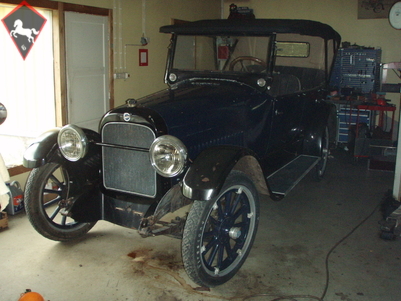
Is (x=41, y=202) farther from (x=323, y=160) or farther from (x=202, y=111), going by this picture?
(x=323, y=160)

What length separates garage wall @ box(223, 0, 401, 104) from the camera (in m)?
7.30

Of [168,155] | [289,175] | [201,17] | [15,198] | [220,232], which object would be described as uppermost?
[201,17]

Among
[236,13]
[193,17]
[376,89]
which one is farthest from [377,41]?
[193,17]

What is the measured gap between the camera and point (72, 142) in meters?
2.97

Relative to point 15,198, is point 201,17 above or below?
above

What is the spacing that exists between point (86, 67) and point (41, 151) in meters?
1.99

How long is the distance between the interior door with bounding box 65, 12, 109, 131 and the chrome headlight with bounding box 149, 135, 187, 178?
2271 millimetres

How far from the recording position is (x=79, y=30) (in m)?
4.61

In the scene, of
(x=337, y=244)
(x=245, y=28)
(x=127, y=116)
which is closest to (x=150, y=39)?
(x=245, y=28)

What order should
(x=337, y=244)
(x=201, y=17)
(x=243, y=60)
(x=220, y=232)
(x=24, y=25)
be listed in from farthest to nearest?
(x=201, y=17)
(x=24, y=25)
(x=243, y=60)
(x=337, y=244)
(x=220, y=232)

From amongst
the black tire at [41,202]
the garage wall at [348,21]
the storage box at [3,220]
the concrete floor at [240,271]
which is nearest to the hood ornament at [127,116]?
the black tire at [41,202]

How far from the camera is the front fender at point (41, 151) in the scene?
2990 mm

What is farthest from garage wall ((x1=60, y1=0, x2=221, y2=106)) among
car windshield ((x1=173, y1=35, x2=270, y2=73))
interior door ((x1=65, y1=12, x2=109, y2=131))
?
car windshield ((x1=173, y1=35, x2=270, y2=73))

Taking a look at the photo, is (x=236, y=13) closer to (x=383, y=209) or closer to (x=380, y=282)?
(x=383, y=209)
